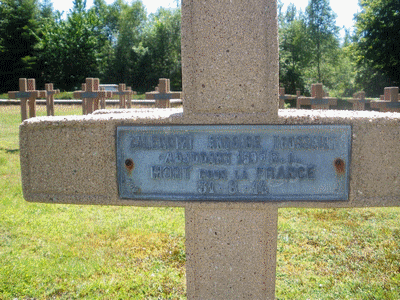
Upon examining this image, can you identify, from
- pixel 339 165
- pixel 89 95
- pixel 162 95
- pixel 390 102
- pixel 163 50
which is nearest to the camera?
pixel 339 165

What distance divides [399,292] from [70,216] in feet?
12.4

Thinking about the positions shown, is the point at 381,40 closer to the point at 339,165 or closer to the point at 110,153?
the point at 339,165

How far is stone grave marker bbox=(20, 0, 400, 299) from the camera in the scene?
204cm

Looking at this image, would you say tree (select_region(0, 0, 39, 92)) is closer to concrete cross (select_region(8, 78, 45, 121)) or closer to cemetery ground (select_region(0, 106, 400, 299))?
concrete cross (select_region(8, 78, 45, 121))

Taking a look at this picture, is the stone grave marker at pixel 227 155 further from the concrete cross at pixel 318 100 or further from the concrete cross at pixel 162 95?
the concrete cross at pixel 162 95

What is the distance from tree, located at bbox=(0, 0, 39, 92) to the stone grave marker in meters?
40.5

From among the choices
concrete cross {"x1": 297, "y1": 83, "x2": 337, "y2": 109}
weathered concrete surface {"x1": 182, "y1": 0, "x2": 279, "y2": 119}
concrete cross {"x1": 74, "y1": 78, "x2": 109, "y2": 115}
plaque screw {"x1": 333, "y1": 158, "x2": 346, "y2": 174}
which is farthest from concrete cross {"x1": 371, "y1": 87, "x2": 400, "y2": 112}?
weathered concrete surface {"x1": 182, "y1": 0, "x2": 279, "y2": 119}

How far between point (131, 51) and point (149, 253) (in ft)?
143

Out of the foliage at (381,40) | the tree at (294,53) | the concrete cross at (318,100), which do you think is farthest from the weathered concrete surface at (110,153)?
the tree at (294,53)

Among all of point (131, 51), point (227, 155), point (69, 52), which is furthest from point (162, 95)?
point (131, 51)

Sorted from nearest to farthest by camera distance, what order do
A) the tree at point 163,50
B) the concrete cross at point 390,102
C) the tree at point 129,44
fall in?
the concrete cross at point 390,102
the tree at point 163,50
the tree at point 129,44

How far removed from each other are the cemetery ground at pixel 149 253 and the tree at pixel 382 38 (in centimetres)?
2879

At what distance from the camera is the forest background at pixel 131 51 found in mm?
37594

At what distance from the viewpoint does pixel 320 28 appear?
40844 mm
